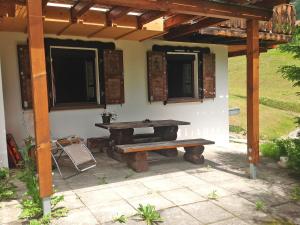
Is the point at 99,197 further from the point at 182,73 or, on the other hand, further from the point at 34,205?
the point at 182,73

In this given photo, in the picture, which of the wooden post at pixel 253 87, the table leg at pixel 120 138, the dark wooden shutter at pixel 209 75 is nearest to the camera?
the wooden post at pixel 253 87

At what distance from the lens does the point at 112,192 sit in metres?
4.98

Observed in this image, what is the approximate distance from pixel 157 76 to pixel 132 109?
1.13 meters

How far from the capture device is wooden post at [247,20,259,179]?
17.9 ft

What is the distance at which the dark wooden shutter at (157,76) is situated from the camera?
840 cm

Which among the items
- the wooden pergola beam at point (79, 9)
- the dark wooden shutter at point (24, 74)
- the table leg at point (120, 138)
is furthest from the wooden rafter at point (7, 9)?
the table leg at point (120, 138)

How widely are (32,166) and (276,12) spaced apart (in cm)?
763

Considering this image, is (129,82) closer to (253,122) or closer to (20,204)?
(253,122)

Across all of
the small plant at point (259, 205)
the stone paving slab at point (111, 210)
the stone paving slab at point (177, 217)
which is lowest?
the small plant at point (259, 205)

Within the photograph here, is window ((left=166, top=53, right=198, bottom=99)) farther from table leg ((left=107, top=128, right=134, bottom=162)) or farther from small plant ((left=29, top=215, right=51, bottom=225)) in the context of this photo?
small plant ((left=29, top=215, right=51, bottom=225))

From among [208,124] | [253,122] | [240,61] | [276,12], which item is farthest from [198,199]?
[240,61]

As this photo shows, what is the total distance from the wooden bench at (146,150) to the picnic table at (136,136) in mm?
663

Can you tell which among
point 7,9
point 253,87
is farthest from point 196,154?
point 7,9

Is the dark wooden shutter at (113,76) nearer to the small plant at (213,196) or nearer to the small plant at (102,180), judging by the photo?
the small plant at (102,180)
